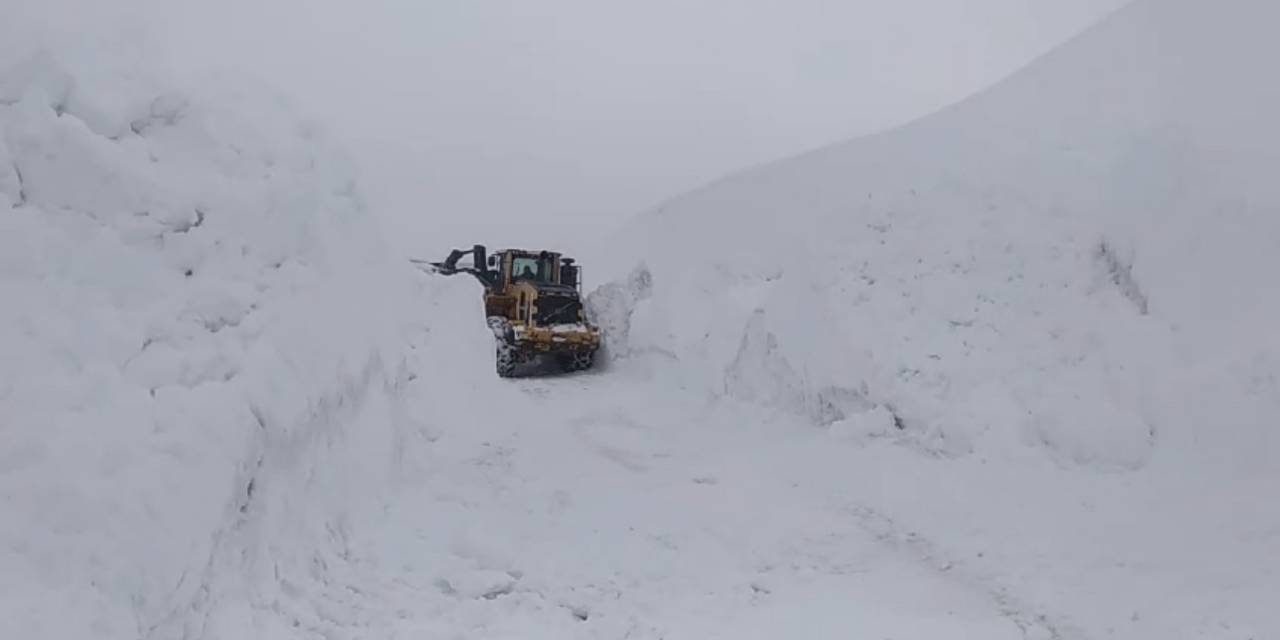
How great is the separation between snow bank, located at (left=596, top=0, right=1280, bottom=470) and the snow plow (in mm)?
2441

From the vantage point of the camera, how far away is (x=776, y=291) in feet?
44.7

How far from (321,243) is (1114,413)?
6873 mm

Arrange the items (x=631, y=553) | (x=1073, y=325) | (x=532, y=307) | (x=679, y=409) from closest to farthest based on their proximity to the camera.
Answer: (x=631, y=553) → (x=1073, y=325) → (x=679, y=409) → (x=532, y=307)

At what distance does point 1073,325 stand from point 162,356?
333 inches

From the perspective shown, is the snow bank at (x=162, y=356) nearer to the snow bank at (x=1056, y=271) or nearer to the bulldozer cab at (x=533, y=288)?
the snow bank at (x=1056, y=271)

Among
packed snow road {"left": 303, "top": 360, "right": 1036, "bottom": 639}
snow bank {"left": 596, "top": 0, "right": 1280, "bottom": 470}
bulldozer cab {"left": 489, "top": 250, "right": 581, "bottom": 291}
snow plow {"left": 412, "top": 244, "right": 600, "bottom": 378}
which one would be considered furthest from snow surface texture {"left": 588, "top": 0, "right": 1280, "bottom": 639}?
bulldozer cab {"left": 489, "top": 250, "right": 581, "bottom": 291}

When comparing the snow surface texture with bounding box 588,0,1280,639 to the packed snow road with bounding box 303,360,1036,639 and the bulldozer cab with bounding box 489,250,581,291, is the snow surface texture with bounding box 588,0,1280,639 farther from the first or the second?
the bulldozer cab with bounding box 489,250,581,291

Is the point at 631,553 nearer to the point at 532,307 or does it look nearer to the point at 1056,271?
the point at 1056,271

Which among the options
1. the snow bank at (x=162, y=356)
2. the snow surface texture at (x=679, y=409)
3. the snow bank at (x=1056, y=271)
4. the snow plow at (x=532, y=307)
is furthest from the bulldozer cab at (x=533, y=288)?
the snow bank at (x=162, y=356)

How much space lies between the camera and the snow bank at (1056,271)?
27.0 feet

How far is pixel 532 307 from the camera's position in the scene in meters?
17.9

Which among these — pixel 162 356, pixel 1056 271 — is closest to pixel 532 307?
pixel 1056 271

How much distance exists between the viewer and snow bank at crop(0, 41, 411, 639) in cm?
373

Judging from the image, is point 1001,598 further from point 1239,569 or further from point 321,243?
point 321,243
